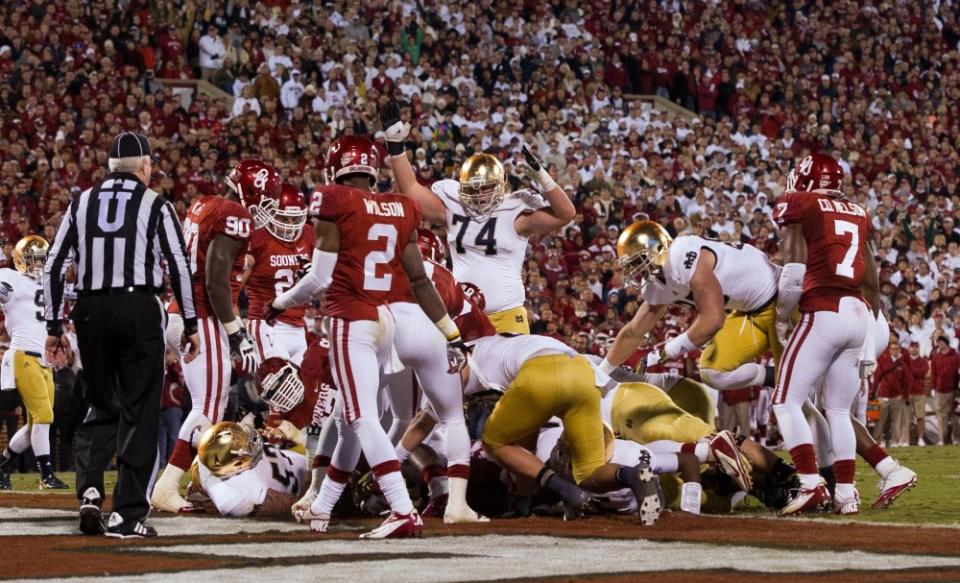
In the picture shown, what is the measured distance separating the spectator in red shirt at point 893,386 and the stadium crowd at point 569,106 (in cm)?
12

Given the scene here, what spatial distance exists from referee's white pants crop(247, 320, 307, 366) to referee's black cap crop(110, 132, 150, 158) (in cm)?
268

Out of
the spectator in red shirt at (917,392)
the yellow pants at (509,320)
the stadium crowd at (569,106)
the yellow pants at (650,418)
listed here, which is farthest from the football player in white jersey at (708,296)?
the spectator in red shirt at (917,392)

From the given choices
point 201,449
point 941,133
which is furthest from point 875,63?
point 201,449

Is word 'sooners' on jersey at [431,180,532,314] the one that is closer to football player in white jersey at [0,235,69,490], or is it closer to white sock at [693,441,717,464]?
white sock at [693,441,717,464]

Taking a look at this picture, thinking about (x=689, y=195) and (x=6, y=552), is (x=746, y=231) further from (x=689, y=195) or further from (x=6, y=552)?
(x=6, y=552)

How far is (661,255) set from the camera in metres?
8.70

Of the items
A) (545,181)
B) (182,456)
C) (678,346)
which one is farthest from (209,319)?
(678,346)

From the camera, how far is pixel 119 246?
692cm

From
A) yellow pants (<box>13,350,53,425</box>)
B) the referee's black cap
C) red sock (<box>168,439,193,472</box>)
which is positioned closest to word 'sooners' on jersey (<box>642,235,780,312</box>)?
red sock (<box>168,439,193,472</box>)

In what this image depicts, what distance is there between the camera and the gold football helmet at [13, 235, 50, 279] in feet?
39.2

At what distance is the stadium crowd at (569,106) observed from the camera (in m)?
18.3

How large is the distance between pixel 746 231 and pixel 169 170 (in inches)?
333

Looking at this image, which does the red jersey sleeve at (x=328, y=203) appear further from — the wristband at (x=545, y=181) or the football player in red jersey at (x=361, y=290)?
the wristband at (x=545, y=181)

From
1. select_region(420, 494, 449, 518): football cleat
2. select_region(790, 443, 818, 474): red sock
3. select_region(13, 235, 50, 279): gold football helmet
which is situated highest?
select_region(13, 235, 50, 279): gold football helmet
